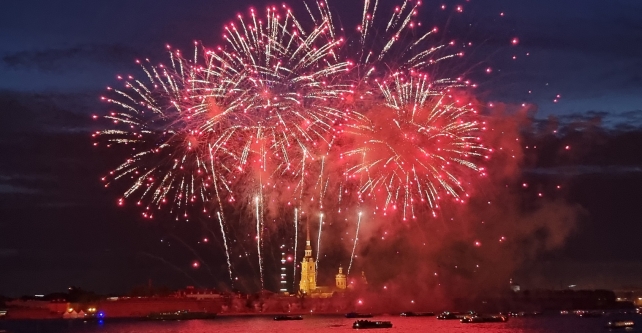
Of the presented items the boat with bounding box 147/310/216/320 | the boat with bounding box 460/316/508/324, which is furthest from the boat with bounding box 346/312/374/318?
the boat with bounding box 147/310/216/320

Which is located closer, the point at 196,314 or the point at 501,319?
the point at 501,319

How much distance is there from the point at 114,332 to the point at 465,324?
31666mm

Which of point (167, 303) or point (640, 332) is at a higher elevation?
point (167, 303)

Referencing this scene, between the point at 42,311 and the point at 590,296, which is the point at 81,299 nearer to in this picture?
the point at 42,311

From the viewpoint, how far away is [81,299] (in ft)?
459

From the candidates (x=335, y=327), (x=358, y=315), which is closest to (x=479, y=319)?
(x=335, y=327)

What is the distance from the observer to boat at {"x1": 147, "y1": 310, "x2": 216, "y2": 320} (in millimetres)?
110625

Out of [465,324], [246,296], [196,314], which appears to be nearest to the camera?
Answer: [465,324]

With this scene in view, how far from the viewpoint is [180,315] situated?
110 metres

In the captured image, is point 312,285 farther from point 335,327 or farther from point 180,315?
point 335,327

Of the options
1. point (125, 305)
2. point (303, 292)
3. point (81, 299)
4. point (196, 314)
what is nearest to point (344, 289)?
point (303, 292)

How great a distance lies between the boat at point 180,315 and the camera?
11062 centimetres

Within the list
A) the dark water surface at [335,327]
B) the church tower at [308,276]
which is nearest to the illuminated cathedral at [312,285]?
the church tower at [308,276]

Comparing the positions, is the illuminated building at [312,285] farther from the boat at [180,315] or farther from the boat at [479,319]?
the boat at [479,319]
